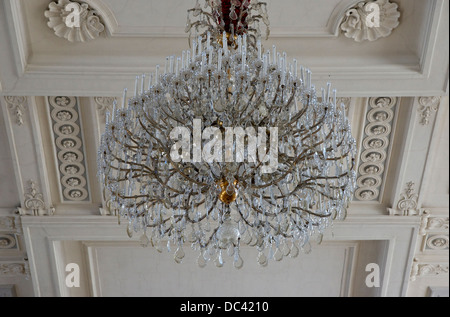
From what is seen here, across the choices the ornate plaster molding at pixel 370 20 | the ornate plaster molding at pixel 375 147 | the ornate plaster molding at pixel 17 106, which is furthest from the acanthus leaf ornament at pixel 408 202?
the ornate plaster molding at pixel 17 106

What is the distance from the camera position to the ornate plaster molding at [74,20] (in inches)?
194

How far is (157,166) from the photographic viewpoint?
3.51 m

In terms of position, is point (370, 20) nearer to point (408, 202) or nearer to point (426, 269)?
point (408, 202)

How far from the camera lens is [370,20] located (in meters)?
5.02

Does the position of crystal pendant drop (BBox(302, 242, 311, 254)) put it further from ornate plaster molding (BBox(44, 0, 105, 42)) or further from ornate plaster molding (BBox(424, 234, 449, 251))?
ornate plaster molding (BBox(424, 234, 449, 251))

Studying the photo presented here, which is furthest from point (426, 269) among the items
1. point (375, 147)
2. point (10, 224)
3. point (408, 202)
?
point (10, 224)

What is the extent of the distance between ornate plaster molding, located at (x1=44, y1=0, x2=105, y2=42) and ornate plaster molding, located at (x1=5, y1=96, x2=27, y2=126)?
83cm

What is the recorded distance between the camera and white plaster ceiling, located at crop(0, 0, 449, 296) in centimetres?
508

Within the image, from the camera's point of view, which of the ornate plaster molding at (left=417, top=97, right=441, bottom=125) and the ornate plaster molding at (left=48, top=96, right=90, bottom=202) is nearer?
the ornate plaster molding at (left=417, top=97, right=441, bottom=125)

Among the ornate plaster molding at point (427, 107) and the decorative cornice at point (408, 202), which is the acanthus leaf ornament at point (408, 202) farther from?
the ornate plaster molding at point (427, 107)

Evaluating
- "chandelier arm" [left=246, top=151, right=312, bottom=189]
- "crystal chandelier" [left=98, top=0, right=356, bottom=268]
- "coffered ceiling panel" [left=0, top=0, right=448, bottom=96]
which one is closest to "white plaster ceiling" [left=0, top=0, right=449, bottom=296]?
"coffered ceiling panel" [left=0, top=0, right=448, bottom=96]

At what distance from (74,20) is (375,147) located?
3247 millimetres

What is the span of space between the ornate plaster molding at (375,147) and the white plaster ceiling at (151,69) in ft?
0.15

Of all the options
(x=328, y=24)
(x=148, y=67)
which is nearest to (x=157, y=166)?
(x=148, y=67)
